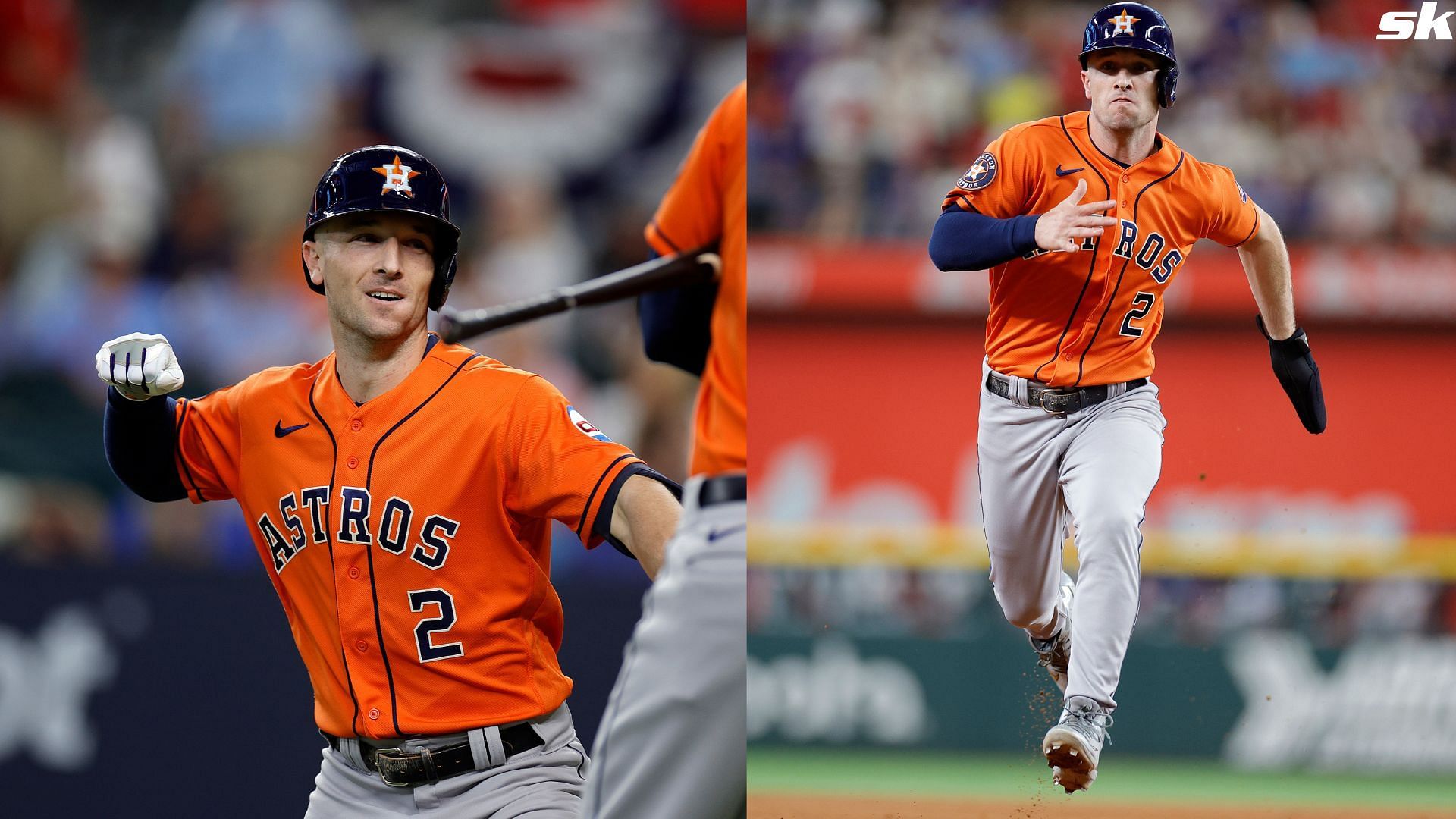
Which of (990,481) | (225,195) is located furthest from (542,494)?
(225,195)

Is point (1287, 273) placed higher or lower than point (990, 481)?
higher

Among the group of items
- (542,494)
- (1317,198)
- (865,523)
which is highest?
(1317,198)

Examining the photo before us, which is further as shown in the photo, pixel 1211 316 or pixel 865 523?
pixel 865 523

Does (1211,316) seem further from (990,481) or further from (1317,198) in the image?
(1317,198)

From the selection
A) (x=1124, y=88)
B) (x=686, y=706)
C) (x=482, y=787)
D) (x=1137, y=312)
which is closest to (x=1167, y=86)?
(x=1124, y=88)

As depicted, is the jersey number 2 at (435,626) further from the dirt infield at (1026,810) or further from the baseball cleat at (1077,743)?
the baseball cleat at (1077,743)

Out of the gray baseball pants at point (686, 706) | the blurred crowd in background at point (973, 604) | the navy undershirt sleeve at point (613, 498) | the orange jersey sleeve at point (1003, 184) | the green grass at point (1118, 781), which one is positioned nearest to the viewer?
the gray baseball pants at point (686, 706)

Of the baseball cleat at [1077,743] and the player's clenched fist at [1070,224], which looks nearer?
the player's clenched fist at [1070,224]

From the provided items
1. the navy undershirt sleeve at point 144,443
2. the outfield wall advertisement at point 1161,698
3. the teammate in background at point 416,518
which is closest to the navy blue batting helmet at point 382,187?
the teammate in background at point 416,518
